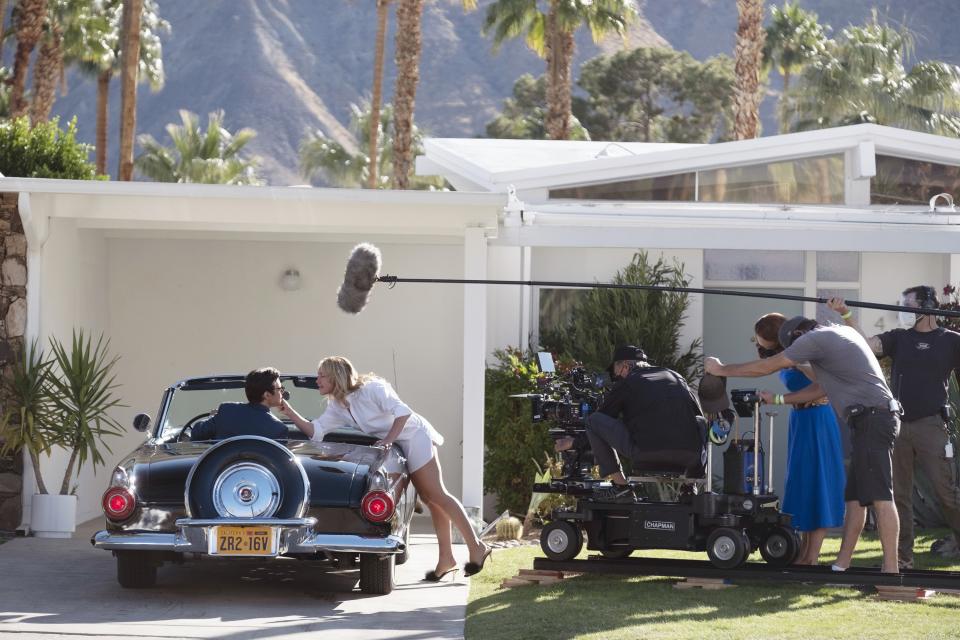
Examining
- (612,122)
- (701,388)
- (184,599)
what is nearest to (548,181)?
(701,388)

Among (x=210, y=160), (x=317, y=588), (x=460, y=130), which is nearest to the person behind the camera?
(x=317, y=588)

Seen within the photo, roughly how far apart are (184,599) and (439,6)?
296 ft

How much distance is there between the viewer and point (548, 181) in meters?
14.6

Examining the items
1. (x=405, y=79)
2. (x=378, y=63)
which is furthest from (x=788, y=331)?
(x=378, y=63)

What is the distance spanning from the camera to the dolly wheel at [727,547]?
8203mm

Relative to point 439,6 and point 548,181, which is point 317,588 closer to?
point 548,181

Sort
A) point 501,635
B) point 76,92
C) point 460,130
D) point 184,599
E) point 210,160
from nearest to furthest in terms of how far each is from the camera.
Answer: point 501,635 → point 184,599 → point 210,160 → point 460,130 → point 76,92

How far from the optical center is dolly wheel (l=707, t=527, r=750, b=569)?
8.20 meters

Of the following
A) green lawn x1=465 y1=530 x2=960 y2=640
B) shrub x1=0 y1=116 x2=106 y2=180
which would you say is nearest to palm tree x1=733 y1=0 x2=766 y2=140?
shrub x1=0 y1=116 x2=106 y2=180

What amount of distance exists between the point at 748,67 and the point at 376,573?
62.6ft

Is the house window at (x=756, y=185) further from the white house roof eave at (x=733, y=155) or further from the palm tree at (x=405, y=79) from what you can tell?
the palm tree at (x=405, y=79)

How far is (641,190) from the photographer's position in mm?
14953

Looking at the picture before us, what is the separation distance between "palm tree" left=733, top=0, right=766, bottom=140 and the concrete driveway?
16.9 m

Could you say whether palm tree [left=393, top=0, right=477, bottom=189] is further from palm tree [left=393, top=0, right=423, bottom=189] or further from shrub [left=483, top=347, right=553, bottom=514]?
shrub [left=483, top=347, right=553, bottom=514]
